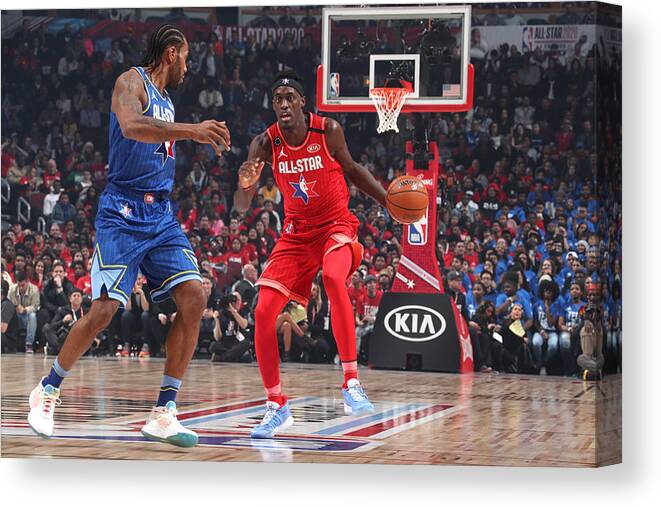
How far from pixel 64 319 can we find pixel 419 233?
3.01m

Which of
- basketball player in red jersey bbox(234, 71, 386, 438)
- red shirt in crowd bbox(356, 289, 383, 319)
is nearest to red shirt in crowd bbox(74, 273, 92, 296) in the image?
red shirt in crowd bbox(356, 289, 383, 319)

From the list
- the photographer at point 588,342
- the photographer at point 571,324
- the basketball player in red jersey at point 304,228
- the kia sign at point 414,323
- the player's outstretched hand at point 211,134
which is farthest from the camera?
the kia sign at point 414,323

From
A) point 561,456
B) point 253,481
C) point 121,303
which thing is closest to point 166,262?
point 121,303

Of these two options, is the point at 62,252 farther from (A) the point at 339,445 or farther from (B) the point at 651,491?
(B) the point at 651,491

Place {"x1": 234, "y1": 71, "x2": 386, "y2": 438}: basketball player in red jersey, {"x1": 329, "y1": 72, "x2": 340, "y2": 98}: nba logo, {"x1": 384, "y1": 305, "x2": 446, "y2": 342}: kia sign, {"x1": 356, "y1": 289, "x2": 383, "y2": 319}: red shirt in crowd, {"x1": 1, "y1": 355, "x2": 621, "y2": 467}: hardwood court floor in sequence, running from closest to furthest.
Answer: {"x1": 1, "y1": 355, "x2": 621, "y2": 467}: hardwood court floor < {"x1": 234, "y1": 71, "x2": 386, "y2": 438}: basketball player in red jersey < {"x1": 329, "y1": 72, "x2": 340, "y2": 98}: nba logo < {"x1": 384, "y1": 305, "x2": 446, "y2": 342}: kia sign < {"x1": 356, "y1": 289, "x2": 383, "y2": 319}: red shirt in crowd

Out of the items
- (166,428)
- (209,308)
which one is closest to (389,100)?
(209,308)

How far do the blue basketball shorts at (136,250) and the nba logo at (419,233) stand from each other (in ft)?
13.5

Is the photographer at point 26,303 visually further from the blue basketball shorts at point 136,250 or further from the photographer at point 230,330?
the blue basketball shorts at point 136,250

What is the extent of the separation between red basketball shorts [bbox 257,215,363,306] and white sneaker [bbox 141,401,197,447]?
909 mm

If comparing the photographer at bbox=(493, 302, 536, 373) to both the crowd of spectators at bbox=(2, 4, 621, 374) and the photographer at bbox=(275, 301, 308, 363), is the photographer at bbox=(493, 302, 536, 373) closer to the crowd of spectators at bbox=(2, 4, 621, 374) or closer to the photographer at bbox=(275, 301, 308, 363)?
the crowd of spectators at bbox=(2, 4, 621, 374)

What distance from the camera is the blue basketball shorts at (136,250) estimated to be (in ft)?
16.1

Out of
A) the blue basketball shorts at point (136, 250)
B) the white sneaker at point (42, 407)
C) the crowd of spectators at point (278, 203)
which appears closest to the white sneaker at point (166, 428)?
the white sneaker at point (42, 407)

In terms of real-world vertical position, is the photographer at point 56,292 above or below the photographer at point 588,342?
above

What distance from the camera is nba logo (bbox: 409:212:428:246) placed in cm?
897
